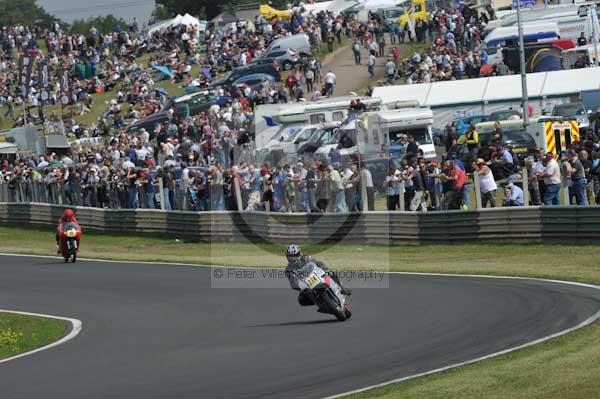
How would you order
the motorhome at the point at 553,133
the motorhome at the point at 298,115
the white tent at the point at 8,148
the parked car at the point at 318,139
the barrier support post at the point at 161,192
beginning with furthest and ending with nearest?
the white tent at the point at 8,148, the motorhome at the point at 298,115, the parked car at the point at 318,139, the barrier support post at the point at 161,192, the motorhome at the point at 553,133

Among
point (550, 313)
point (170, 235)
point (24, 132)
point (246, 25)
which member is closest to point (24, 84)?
point (24, 132)

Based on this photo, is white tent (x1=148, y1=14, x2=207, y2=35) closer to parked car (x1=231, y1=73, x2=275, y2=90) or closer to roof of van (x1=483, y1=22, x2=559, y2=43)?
parked car (x1=231, y1=73, x2=275, y2=90)

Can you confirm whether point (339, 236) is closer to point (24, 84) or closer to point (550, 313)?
point (550, 313)

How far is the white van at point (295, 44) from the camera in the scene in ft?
181

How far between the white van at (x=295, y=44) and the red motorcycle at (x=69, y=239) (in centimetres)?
2746

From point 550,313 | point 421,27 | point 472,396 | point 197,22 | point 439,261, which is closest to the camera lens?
point 472,396

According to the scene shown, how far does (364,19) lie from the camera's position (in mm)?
62594

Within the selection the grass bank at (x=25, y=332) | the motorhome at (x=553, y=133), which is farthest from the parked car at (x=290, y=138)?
the grass bank at (x=25, y=332)

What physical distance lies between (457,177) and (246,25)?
40.3 m

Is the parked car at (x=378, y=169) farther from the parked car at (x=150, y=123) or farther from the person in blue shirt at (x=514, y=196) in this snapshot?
the parked car at (x=150, y=123)

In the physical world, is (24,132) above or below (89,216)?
above

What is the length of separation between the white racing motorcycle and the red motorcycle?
13.1 m

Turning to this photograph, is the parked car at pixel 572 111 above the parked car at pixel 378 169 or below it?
above

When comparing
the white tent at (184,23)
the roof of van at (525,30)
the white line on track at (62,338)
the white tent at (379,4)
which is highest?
the white tent at (184,23)
